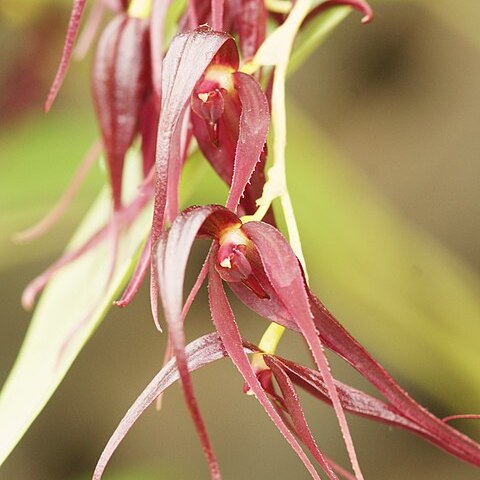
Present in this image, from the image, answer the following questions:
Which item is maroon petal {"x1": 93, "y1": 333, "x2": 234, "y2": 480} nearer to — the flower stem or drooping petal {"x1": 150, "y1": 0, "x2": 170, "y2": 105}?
the flower stem

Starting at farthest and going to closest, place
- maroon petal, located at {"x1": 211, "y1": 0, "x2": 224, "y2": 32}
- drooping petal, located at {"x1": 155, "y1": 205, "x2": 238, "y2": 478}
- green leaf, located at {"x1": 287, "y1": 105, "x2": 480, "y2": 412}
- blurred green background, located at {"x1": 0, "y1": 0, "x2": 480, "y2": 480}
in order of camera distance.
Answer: blurred green background, located at {"x1": 0, "y1": 0, "x2": 480, "y2": 480} → green leaf, located at {"x1": 287, "y1": 105, "x2": 480, "y2": 412} → maroon petal, located at {"x1": 211, "y1": 0, "x2": 224, "y2": 32} → drooping petal, located at {"x1": 155, "y1": 205, "x2": 238, "y2": 478}

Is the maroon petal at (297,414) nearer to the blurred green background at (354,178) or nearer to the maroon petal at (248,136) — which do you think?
the maroon petal at (248,136)

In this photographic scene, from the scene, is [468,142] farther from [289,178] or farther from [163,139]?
[163,139]

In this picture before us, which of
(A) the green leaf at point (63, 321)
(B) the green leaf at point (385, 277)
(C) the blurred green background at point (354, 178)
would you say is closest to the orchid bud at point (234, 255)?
(A) the green leaf at point (63, 321)

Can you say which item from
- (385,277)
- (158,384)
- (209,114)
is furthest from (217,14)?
(385,277)

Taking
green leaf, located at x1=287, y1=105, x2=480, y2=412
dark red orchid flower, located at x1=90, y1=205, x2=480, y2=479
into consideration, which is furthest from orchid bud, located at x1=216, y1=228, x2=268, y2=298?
green leaf, located at x1=287, y1=105, x2=480, y2=412

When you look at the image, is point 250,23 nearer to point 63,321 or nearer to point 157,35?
point 157,35
